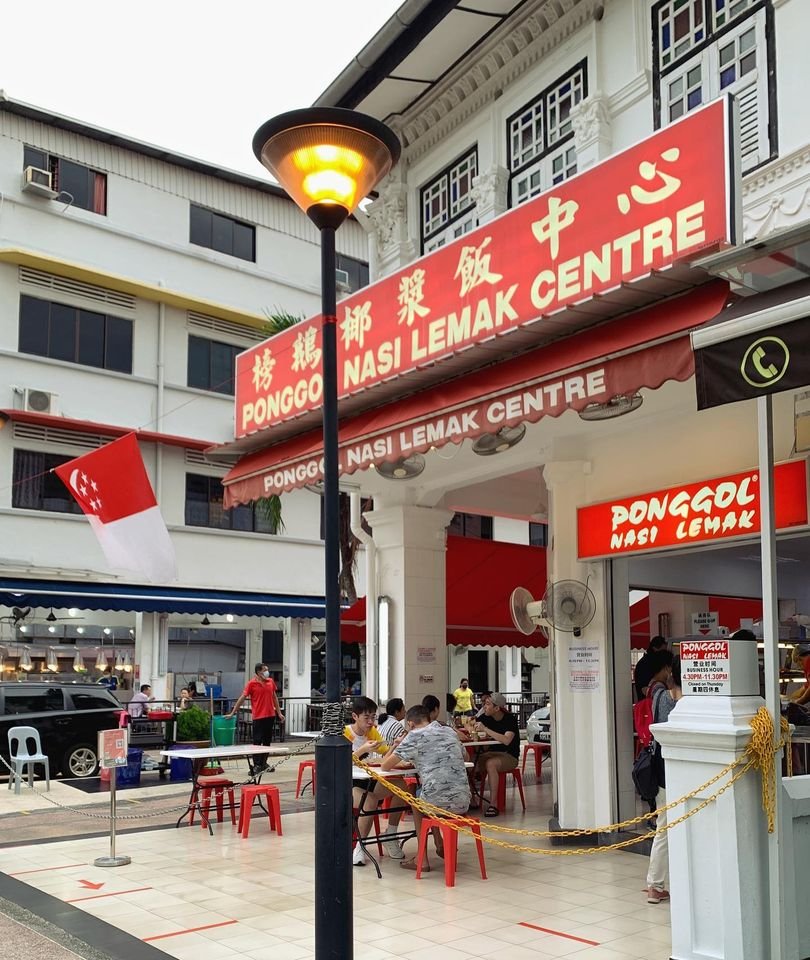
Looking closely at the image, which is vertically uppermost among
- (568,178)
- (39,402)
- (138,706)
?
(39,402)

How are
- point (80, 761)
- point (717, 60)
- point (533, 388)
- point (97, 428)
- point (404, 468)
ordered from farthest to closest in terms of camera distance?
point (97, 428)
point (80, 761)
point (404, 468)
point (717, 60)
point (533, 388)

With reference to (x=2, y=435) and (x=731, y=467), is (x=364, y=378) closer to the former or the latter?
(x=731, y=467)

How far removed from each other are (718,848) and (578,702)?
187 inches

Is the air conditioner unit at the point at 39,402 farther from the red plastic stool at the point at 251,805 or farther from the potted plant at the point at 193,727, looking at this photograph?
the red plastic stool at the point at 251,805

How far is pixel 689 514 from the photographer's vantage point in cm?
906

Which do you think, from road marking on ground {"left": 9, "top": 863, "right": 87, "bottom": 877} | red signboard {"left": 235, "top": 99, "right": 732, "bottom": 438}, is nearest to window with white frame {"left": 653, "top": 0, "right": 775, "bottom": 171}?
red signboard {"left": 235, "top": 99, "right": 732, "bottom": 438}

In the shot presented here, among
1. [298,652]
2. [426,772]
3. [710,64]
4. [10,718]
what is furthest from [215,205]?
[426,772]

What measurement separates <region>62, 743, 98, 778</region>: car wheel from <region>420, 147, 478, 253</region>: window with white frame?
946 cm

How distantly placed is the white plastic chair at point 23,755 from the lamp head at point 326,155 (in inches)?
428

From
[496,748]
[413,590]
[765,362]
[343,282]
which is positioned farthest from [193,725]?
[765,362]

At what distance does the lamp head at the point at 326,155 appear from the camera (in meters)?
5.21

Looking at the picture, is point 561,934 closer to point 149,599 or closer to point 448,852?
point 448,852

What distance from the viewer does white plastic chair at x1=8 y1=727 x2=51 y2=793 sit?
14.1m

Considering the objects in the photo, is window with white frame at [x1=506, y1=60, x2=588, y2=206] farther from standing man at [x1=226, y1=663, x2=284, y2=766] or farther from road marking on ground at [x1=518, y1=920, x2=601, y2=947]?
standing man at [x1=226, y1=663, x2=284, y2=766]
